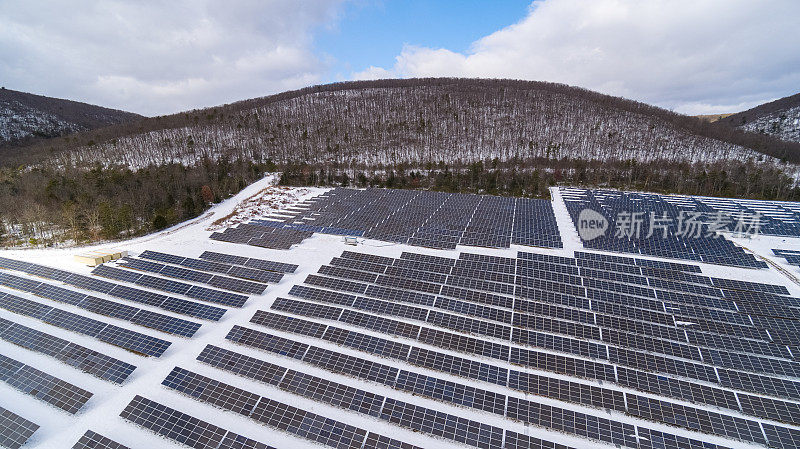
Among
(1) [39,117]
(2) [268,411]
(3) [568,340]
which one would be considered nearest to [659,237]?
(3) [568,340]

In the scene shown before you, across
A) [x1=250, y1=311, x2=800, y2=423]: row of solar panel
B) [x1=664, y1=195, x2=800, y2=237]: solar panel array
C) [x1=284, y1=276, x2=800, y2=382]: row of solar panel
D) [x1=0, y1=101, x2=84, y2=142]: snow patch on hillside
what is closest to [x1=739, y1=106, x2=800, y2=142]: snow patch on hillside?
[x1=664, y1=195, x2=800, y2=237]: solar panel array

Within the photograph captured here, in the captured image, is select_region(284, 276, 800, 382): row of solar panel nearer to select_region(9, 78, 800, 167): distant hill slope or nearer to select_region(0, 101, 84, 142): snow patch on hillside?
select_region(9, 78, 800, 167): distant hill slope

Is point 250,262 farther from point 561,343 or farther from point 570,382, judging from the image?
point 570,382

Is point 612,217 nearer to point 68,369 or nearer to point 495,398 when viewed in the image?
point 495,398

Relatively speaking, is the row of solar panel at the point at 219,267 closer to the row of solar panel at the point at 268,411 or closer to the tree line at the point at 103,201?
the row of solar panel at the point at 268,411

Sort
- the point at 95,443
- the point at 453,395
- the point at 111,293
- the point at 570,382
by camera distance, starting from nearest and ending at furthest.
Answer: the point at 95,443 → the point at 453,395 → the point at 570,382 → the point at 111,293

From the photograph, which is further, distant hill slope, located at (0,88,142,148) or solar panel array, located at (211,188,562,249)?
distant hill slope, located at (0,88,142,148)

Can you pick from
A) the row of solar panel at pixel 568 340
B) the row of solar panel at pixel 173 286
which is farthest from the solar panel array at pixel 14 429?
the row of solar panel at pixel 568 340
